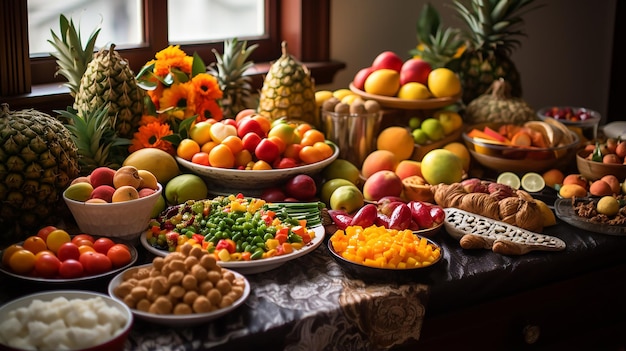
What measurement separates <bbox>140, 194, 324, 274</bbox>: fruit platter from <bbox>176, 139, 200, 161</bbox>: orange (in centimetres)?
27

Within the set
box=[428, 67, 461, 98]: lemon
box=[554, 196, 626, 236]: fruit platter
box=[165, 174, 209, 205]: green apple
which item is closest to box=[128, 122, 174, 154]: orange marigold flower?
box=[165, 174, 209, 205]: green apple

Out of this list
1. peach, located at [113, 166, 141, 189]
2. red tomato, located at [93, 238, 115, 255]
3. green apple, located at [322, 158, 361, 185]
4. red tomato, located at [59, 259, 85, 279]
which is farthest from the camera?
green apple, located at [322, 158, 361, 185]

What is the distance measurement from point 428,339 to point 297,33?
1496 mm

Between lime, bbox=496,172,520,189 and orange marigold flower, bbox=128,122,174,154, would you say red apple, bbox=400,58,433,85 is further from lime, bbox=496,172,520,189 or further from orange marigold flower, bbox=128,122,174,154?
orange marigold flower, bbox=128,122,174,154

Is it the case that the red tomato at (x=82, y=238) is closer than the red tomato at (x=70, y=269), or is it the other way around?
the red tomato at (x=70, y=269)

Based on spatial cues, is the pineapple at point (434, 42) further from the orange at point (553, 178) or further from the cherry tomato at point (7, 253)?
the cherry tomato at point (7, 253)

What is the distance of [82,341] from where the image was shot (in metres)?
1.49

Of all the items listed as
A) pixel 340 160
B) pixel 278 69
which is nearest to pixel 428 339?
pixel 340 160

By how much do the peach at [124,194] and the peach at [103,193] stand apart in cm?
1

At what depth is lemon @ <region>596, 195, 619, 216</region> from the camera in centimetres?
235

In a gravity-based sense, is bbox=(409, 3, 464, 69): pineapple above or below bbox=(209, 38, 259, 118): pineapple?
above

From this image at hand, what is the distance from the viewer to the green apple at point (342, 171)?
250 centimetres

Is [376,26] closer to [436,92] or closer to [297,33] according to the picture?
[297,33]

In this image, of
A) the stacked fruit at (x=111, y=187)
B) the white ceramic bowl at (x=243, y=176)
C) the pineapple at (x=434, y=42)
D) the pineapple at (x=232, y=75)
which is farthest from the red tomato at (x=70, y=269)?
the pineapple at (x=434, y=42)
